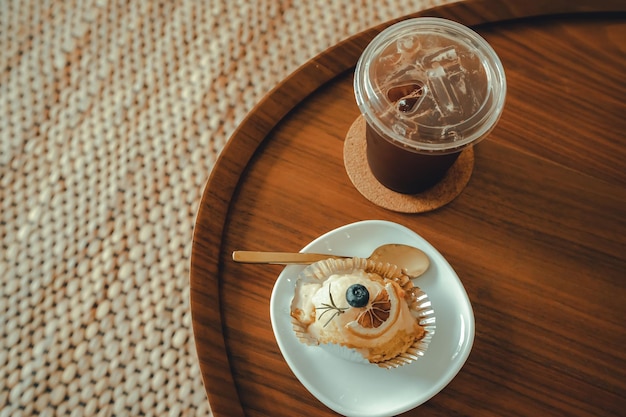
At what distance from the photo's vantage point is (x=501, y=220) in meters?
0.84

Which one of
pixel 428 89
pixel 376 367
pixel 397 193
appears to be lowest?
pixel 376 367

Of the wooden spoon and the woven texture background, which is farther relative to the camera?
the woven texture background

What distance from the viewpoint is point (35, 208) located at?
4.20 feet

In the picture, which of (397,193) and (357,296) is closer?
(357,296)

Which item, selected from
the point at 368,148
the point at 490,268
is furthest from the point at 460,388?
the point at 368,148

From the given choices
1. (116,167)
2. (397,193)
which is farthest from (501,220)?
(116,167)

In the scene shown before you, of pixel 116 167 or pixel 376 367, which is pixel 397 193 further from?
pixel 116 167

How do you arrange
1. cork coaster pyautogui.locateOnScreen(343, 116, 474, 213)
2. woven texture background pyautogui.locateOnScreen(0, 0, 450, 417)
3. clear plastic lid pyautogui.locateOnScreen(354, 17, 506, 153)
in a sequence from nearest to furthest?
clear plastic lid pyautogui.locateOnScreen(354, 17, 506, 153) < cork coaster pyautogui.locateOnScreen(343, 116, 474, 213) < woven texture background pyautogui.locateOnScreen(0, 0, 450, 417)

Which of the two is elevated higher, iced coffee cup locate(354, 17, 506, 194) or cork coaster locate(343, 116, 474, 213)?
iced coffee cup locate(354, 17, 506, 194)

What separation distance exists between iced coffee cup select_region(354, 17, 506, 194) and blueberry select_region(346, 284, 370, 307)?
19 cm

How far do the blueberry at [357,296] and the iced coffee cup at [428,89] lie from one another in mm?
186

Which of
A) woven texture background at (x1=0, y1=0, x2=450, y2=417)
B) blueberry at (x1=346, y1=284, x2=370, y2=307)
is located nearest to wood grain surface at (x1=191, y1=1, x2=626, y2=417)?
blueberry at (x1=346, y1=284, x2=370, y2=307)

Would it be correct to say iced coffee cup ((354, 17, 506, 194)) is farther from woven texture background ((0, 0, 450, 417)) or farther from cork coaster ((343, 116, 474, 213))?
woven texture background ((0, 0, 450, 417))

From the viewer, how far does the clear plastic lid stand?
2.27 feet
